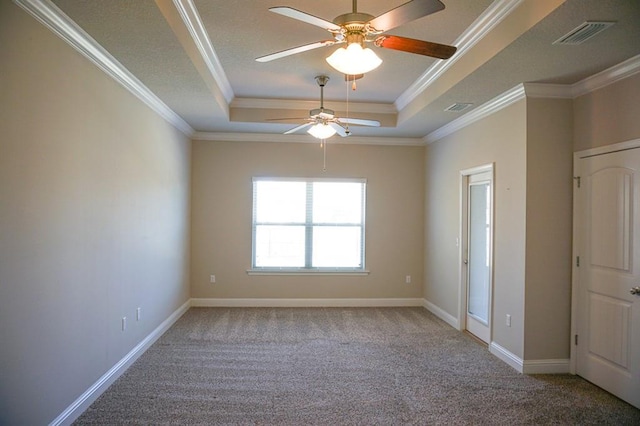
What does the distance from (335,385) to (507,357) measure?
6.08 feet

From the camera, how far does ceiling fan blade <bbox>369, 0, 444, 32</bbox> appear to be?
1.75 m

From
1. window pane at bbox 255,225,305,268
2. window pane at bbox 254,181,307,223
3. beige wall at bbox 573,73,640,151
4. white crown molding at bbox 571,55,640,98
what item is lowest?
window pane at bbox 255,225,305,268

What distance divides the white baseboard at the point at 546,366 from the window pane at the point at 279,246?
3502 millimetres

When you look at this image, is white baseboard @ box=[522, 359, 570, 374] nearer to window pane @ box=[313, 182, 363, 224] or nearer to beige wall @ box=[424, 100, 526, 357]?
beige wall @ box=[424, 100, 526, 357]

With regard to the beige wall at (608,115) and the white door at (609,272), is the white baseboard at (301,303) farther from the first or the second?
the beige wall at (608,115)

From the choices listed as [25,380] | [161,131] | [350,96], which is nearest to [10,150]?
[25,380]

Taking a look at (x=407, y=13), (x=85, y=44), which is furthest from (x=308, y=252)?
(x=407, y=13)

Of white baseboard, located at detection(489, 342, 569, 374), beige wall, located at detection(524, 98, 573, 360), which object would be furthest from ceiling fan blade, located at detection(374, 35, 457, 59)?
white baseboard, located at detection(489, 342, 569, 374)

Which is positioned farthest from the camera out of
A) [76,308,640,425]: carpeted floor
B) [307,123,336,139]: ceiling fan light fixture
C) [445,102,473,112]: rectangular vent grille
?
[445,102,473,112]: rectangular vent grille

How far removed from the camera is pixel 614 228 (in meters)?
3.22

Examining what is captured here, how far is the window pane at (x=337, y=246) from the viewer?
627cm

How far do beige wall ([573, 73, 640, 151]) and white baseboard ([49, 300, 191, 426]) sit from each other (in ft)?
15.4

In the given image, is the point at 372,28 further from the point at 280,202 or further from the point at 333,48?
the point at 280,202

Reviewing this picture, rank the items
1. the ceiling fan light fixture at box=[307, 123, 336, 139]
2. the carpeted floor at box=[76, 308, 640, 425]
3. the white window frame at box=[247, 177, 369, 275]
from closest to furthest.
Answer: the carpeted floor at box=[76, 308, 640, 425], the ceiling fan light fixture at box=[307, 123, 336, 139], the white window frame at box=[247, 177, 369, 275]
